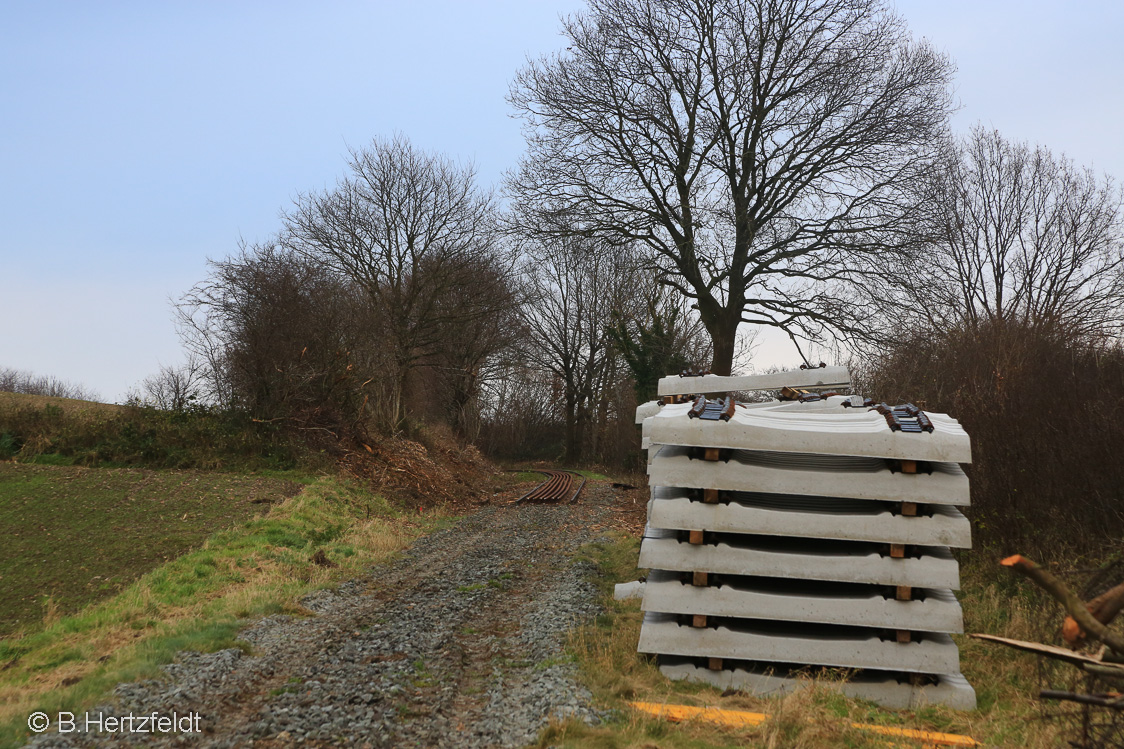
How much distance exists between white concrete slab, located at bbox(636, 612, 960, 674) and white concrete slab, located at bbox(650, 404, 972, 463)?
1363 millimetres

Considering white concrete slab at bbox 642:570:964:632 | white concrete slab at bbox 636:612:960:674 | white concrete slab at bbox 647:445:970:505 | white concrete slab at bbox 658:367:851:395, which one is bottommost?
white concrete slab at bbox 636:612:960:674

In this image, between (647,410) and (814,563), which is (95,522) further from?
(814,563)

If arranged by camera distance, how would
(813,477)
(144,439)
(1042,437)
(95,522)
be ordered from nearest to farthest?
(813,477)
(1042,437)
(95,522)
(144,439)

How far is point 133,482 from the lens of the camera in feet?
48.9

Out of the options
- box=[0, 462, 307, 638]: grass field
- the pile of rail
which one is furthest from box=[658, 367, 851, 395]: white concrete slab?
the pile of rail

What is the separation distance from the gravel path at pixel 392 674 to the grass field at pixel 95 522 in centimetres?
306

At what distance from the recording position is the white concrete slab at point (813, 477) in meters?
5.50

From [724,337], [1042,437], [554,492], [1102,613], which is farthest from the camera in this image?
[554,492]

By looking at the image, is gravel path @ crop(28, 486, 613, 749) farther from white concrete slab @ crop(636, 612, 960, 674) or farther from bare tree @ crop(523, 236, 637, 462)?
bare tree @ crop(523, 236, 637, 462)

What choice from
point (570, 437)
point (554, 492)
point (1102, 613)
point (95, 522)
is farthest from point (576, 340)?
point (1102, 613)

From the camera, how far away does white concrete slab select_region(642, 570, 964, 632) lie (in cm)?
544

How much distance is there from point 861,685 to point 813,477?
60.6 inches

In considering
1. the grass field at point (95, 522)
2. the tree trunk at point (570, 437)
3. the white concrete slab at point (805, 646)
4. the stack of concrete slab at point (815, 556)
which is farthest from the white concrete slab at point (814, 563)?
the tree trunk at point (570, 437)

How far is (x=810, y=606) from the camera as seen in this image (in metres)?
5.57
